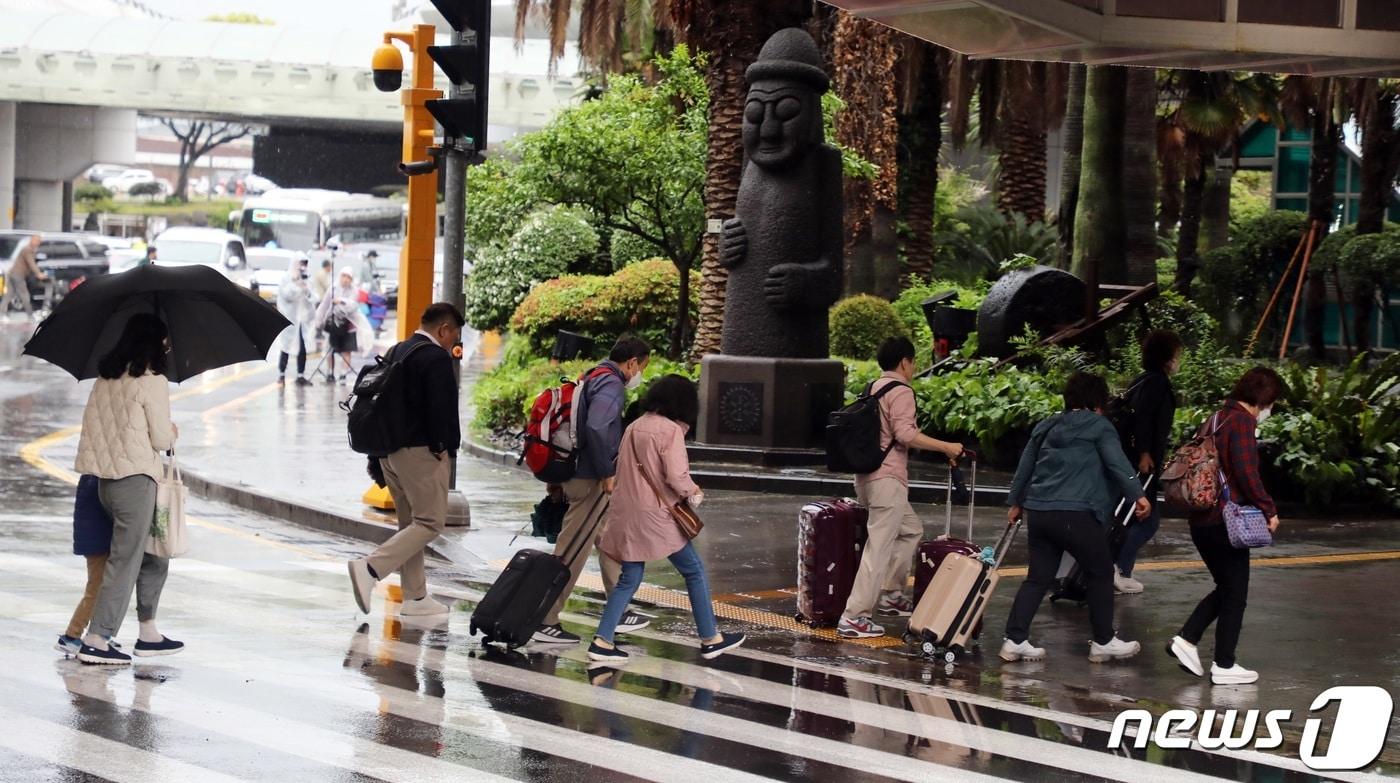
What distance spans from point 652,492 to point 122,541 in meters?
2.61

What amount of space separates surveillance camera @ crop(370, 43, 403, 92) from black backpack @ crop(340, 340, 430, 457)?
20.6ft

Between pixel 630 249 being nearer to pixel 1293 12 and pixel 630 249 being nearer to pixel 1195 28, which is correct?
pixel 1195 28

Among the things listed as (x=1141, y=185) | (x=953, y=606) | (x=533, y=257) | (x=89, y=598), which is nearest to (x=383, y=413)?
(x=89, y=598)

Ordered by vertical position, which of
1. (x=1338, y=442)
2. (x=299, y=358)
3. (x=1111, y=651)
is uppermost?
(x=1338, y=442)

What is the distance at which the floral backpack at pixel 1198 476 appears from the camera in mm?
9117

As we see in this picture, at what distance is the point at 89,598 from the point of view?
29.5 feet

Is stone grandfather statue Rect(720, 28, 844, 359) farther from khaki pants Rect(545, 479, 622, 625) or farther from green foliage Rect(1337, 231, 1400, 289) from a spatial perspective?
green foliage Rect(1337, 231, 1400, 289)

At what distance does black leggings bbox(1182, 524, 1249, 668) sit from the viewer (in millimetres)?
9109

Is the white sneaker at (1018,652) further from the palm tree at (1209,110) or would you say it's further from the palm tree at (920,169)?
the palm tree at (920,169)

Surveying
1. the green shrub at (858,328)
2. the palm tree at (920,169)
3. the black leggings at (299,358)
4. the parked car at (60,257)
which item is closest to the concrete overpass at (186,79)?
the parked car at (60,257)

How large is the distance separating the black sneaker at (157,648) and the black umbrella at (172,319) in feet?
4.67

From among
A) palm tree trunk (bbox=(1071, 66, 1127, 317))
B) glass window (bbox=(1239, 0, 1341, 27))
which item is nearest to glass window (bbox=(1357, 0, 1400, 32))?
glass window (bbox=(1239, 0, 1341, 27))
